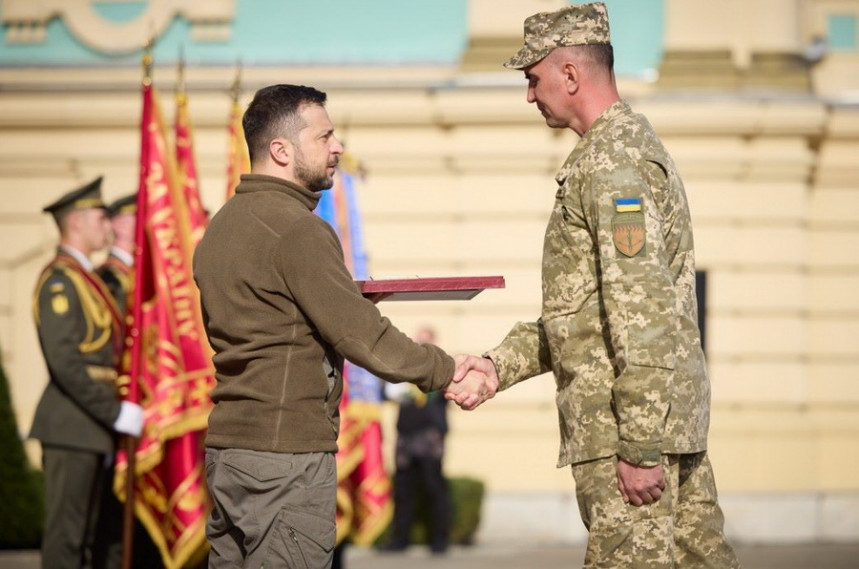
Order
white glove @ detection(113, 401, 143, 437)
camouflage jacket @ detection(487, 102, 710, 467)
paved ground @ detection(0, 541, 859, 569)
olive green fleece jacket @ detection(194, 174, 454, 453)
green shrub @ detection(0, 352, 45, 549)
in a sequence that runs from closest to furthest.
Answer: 1. camouflage jacket @ detection(487, 102, 710, 467)
2. olive green fleece jacket @ detection(194, 174, 454, 453)
3. white glove @ detection(113, 401, 143, 437)
4. paved ground @ detection(0, 541, 859, 569)
5. green shrub @ detection(0, 352, 45, 549)

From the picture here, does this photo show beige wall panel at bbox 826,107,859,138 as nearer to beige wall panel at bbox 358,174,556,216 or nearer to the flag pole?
beige wall panel at bbox 358,174,556,216

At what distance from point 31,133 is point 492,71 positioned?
4.05m

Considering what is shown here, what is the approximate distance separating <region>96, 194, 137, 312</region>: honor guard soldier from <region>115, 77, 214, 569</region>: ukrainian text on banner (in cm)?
→ 52

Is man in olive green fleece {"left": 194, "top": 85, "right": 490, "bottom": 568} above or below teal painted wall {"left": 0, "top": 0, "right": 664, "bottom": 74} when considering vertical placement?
below

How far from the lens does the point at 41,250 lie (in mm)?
13828

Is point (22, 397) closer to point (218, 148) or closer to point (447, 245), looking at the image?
point (218, 148)

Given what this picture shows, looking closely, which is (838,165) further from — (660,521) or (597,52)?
(660,521)

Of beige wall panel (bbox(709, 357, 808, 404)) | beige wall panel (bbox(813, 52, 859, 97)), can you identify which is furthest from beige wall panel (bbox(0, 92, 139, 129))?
beige wall panel (bbox(813, 52, 859, 97))

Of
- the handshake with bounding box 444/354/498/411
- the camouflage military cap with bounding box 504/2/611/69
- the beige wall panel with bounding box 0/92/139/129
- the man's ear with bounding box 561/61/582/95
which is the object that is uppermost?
the beige wall panel with bounding box 0/92/139/129

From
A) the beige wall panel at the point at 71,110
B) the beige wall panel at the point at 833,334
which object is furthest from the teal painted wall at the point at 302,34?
the beige wall panel at the point at 833,334

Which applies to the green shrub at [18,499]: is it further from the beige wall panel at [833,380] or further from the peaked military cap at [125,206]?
the beige wall panel at [833,380]

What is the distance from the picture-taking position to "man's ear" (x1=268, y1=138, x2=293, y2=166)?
475 centimetres

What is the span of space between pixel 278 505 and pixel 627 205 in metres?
1.31

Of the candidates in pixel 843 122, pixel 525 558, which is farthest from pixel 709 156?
pixel 525 558
